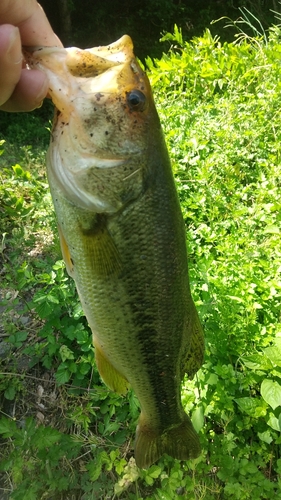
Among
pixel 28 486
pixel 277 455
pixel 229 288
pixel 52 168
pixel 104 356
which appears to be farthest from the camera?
pixel 229 288

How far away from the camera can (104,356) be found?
180 cm

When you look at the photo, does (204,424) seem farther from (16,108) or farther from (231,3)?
(231,3)

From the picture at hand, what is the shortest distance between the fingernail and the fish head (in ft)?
0.39

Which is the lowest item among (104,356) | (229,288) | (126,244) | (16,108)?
(229,288)

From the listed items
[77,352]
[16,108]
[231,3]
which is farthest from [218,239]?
[231,3]

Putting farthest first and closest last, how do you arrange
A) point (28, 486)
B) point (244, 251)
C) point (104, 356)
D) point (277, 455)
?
point (244, 251)
point (277, 455)
point (28, 486)
point (104, 356)

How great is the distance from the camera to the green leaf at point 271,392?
2.18 m

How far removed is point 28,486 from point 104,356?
97cm

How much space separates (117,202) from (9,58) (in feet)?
1.90

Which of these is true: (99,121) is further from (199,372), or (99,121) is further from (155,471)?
(155,471)

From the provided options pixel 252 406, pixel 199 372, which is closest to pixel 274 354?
pixel 252 406

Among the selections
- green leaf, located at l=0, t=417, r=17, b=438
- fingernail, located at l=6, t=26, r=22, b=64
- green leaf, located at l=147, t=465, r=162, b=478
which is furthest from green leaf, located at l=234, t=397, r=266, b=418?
fingernail, located at l=6, t=26, r=22, b=64

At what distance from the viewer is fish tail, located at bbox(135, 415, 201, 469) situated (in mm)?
1970

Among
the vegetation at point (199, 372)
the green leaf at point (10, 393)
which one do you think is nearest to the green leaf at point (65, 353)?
the vegetation at point (199, 372)
